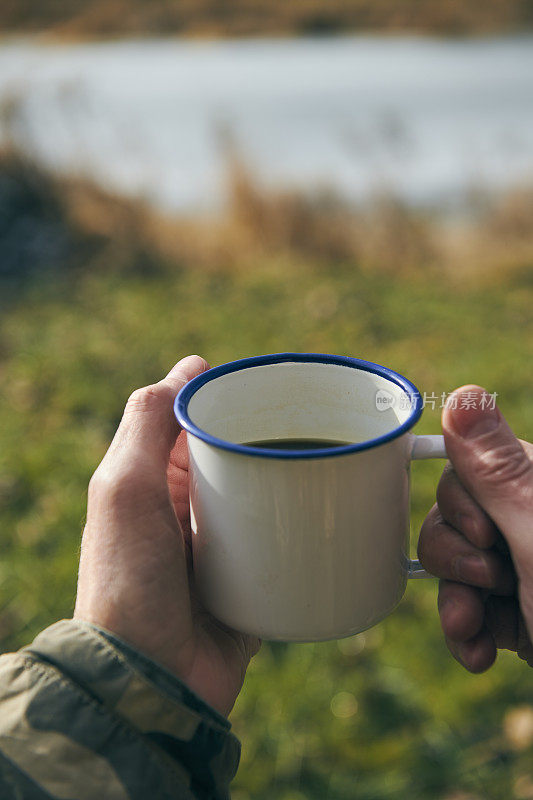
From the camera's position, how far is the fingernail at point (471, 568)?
1.34 m

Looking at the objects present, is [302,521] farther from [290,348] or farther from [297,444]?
[290,348]

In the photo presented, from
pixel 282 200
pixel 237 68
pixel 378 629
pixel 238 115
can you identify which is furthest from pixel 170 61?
pixel 378 629

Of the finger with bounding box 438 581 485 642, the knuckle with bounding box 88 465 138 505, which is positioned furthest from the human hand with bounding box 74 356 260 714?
the finger with bounding box 438 581 485 642

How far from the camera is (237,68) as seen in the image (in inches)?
366

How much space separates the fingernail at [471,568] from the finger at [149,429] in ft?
1.70

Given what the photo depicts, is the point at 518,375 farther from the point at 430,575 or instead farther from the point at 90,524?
the point at 90,524

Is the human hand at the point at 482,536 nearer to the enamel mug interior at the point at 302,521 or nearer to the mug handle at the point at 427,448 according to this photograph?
the mug handle at the point at 427,448

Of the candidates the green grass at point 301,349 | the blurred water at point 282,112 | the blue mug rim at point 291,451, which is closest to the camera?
the blue mug rim at point 291,451

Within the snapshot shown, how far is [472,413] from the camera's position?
4.02ft

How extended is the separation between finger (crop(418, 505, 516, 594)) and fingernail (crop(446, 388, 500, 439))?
22 centimetres

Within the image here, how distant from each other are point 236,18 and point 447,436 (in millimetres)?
9011

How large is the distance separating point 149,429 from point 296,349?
3.09 meters

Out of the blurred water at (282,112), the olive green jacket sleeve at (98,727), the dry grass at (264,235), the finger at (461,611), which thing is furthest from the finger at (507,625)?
the blurred water at (282,112)

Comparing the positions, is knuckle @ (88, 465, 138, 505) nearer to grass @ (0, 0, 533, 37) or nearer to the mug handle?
the mug handle
